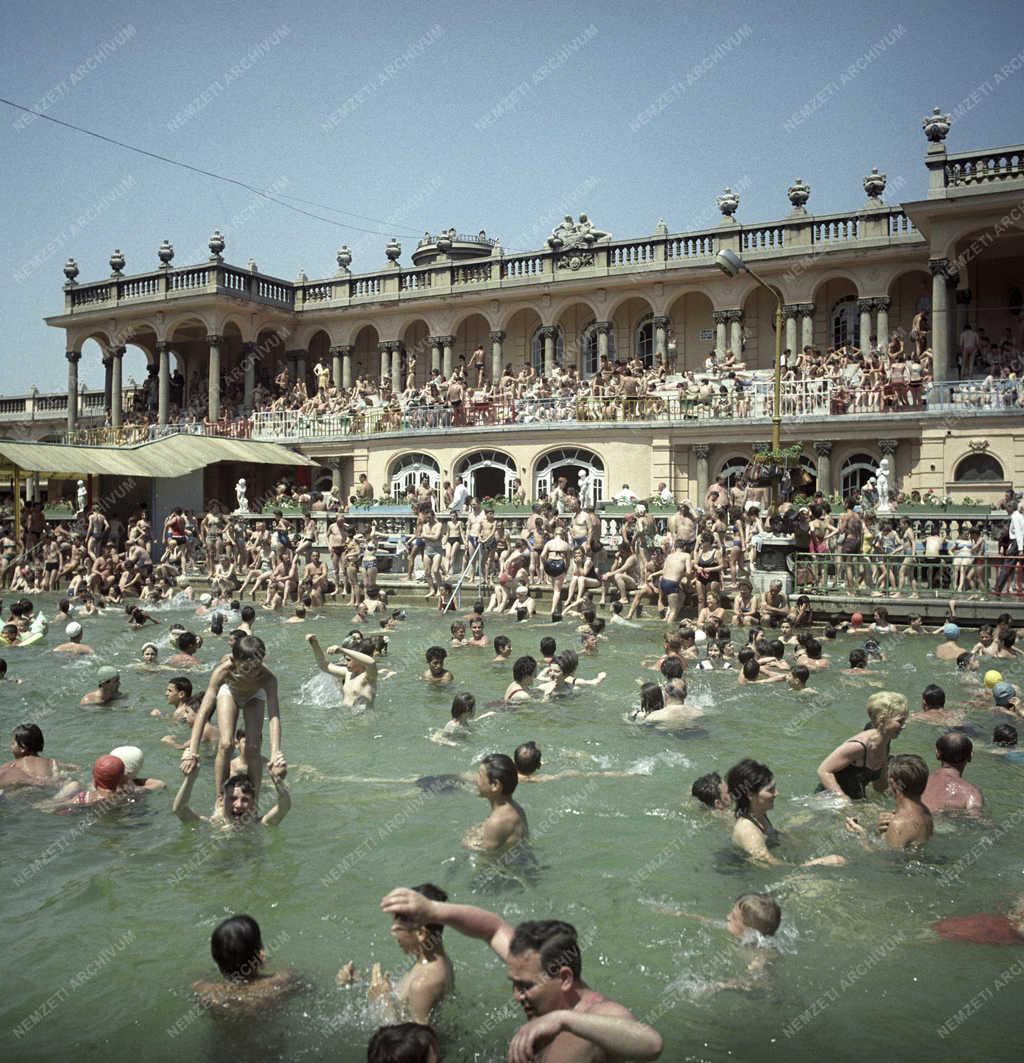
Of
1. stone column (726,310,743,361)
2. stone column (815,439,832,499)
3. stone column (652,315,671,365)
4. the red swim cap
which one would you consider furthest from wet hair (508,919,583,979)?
stone column (652,315,671,365)

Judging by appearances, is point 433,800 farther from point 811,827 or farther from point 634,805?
point 811,827

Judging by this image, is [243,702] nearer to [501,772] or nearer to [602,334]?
[501,772]

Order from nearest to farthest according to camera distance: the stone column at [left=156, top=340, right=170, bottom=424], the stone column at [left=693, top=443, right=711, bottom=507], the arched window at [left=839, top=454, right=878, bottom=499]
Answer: the arched window at [left=839, top=454, right=878, bottom=499]
the stone column at [left=693, top=443, right=711, bottom=507]
the stone column at [left=156, top=340, right=170, bottom=424]

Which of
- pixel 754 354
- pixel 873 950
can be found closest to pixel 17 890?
pixel 873 950

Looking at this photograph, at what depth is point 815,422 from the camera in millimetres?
27266

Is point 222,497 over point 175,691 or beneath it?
over

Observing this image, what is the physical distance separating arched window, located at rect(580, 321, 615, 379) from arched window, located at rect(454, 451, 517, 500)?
20.1ft

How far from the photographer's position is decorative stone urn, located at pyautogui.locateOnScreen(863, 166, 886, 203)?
2944cm

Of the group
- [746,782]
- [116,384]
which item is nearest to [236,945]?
[746,782]

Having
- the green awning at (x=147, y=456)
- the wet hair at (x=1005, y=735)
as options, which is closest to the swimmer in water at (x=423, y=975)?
the wet hair at (x=1005, y=735)

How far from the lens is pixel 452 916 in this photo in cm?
445

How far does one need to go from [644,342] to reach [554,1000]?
32.9 meters

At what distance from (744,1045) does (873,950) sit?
1.40 meters

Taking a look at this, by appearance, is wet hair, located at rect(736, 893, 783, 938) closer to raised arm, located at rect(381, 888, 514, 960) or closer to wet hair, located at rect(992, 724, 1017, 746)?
raised arm, located at rect(381, 888, 514, 960)
